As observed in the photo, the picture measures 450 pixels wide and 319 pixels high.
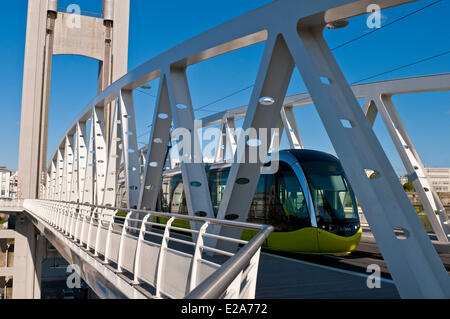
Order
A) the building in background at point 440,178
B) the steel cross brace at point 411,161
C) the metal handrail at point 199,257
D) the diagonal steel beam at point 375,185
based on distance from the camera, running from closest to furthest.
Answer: the metal handrail at point 199,257, the diagonal steel beam at point 375,185, the steel cross brace at point 411,161, the building in background at point 440,178

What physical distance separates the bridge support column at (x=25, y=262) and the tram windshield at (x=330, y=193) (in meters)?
26.2

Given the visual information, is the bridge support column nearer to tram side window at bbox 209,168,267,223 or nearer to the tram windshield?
tram side window at bbox 209,168,267,223

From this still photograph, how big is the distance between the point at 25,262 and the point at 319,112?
99.8 ft

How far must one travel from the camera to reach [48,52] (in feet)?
106

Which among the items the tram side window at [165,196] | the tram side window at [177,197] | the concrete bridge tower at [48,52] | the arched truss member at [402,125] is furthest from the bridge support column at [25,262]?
the arched truss member at [402,125]

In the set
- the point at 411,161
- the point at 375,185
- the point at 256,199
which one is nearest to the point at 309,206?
the point at 256,199

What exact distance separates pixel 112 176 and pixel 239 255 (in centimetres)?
1428

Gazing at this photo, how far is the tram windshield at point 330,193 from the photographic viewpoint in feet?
35.3

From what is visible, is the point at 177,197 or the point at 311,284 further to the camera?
the point at 177,197

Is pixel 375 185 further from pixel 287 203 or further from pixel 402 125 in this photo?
pixel 402 125

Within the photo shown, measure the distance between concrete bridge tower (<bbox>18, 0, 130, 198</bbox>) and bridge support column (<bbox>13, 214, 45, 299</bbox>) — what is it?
2.68 metres

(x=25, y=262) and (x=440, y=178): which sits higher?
(x=440, y=178)

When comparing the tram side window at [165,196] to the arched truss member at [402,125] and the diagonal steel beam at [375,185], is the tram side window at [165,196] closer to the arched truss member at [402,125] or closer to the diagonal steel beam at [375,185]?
the arched truss member at [402,125]
